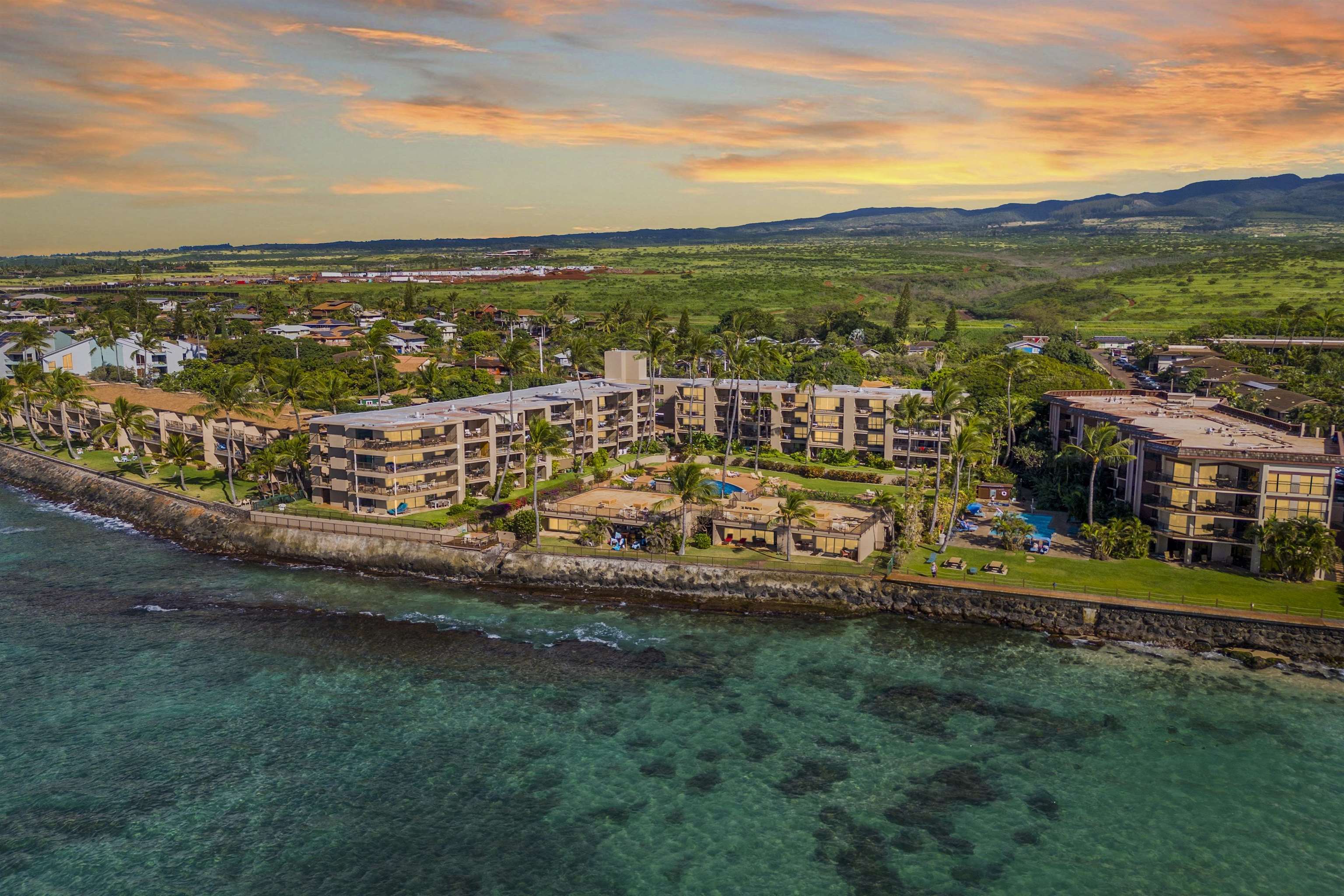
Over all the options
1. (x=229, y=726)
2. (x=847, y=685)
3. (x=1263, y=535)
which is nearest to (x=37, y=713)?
(x=229, y=726)

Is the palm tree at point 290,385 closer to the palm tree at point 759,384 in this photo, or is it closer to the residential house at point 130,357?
the residential house at point 130,357

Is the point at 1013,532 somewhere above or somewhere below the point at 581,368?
below

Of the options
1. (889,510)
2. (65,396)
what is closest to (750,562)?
(889,510)

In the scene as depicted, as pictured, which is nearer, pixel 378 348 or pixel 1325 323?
pixel 378 348

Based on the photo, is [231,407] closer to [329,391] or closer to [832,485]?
[329,391]

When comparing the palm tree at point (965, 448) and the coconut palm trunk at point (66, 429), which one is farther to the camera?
the coconut palm trunk at point (66, 429)

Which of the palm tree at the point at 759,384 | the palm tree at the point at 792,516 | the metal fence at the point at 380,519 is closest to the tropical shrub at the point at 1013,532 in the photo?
the palm tree at the point at 792,516
